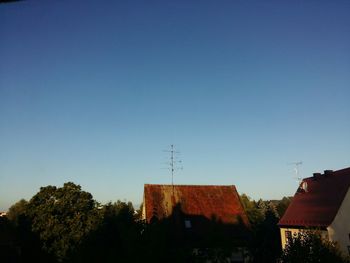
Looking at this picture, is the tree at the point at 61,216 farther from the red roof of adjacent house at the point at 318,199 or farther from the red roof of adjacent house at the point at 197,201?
the red roof of adjacent house at the point at 318,199

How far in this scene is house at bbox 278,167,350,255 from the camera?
31172 mm

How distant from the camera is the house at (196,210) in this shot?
35656 millimetres

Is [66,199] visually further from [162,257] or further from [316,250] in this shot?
[162,257]

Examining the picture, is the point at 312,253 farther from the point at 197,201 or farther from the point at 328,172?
the point at 328,172

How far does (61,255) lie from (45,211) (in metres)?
4.47

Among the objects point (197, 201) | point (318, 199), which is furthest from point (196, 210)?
point (318, 199)

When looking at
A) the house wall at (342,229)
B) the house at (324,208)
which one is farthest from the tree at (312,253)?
the house wall at (342,229)

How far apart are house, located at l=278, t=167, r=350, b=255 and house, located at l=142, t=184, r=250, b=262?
481cm

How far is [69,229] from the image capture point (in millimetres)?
36156

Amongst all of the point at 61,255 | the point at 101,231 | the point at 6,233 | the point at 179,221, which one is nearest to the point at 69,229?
the point at 61,255

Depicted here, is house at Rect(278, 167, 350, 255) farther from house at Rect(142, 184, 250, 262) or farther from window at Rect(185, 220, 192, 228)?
window at Rect(185, 220, 192, 228)

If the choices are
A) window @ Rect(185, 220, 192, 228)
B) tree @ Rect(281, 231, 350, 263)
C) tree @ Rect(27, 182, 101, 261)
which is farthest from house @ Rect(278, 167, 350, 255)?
tree @ Rect(27, 182, 101, 261)

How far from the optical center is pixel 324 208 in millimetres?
33656

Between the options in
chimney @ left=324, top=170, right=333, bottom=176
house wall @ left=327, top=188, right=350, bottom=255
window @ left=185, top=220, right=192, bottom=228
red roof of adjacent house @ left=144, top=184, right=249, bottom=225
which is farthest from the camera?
chimney @ left=324, top=170, right=333, bottom=176
